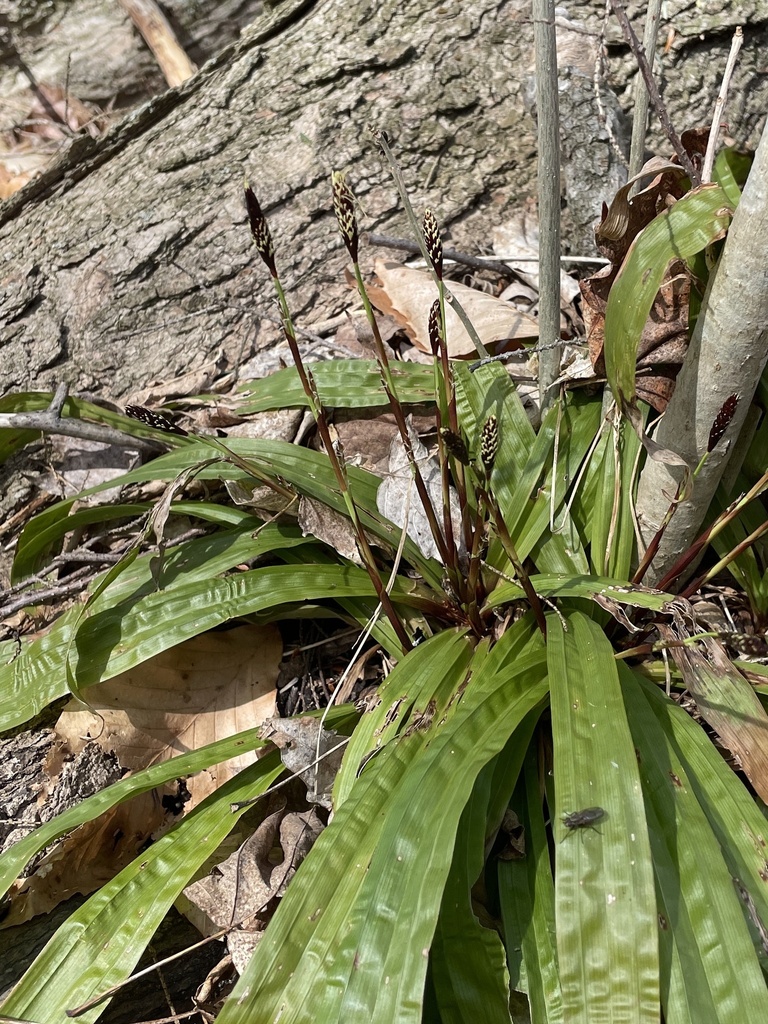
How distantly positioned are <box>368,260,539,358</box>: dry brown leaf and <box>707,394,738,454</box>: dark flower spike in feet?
2.84

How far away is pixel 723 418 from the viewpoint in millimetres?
1285

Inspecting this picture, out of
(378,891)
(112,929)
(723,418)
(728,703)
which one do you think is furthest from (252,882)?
(723,418)

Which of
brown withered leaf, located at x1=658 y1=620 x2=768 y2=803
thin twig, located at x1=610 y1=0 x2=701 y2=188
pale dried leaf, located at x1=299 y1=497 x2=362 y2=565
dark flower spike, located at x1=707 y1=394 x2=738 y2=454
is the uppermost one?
thin twig, located at x1=610 y1=0 x2=701 y2=188

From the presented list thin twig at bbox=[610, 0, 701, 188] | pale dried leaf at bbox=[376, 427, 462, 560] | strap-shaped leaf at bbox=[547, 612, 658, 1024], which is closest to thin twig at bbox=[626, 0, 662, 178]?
thin twig at bbox=[610, 0, 701, 188]

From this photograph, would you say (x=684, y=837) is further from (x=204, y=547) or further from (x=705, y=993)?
(x=204, y=547)

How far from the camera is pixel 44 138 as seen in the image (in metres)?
5.11

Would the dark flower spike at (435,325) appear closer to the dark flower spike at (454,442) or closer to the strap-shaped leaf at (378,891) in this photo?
the dark flower spike at (454,442)

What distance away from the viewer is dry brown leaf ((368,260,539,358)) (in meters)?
2.10

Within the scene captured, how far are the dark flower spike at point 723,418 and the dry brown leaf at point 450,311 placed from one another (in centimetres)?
87

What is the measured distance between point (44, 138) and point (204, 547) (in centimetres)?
470

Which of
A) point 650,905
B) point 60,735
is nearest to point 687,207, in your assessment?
point 650,905

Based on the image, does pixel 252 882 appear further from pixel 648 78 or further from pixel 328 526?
pixel 648 78

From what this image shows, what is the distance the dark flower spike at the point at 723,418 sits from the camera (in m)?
1.27

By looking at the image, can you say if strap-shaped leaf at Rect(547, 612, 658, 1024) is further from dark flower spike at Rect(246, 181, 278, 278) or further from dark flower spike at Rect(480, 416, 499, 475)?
dark flower spike at Rect(246, 181, 278, 278)
